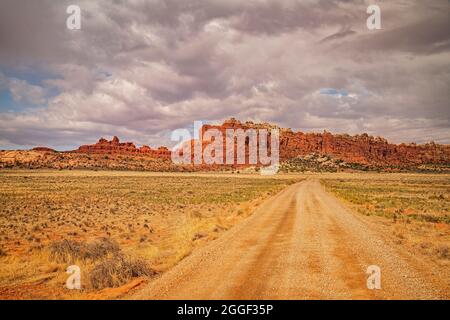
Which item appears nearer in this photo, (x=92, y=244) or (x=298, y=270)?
(x=298, y=270)

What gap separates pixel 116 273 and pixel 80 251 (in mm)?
4546

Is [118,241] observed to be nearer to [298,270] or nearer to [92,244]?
[92,244]

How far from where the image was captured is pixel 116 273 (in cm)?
925

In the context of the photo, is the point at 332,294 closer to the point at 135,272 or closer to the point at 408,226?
the point at 135,272

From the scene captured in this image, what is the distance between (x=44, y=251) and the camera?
13625 millimetres

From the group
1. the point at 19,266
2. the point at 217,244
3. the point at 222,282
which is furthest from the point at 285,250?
the point at 19,266

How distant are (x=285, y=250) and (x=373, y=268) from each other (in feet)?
10.1

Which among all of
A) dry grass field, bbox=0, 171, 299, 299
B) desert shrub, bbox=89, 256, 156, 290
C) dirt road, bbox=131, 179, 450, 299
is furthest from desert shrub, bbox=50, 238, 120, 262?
dirt road, bbox=131, 179, 450, 299

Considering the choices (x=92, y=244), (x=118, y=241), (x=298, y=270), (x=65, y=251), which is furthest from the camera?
(x=118, y=241)

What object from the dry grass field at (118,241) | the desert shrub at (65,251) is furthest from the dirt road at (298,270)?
the desert shrub at (65,251)

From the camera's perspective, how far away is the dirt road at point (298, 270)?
297 inches

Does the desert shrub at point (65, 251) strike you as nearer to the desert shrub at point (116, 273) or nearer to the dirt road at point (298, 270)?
the desert shrub at point (116, 273)

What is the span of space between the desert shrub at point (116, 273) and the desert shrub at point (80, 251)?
3.03 m

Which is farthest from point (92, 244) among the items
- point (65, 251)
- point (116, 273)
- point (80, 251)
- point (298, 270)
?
point (298, 270)
